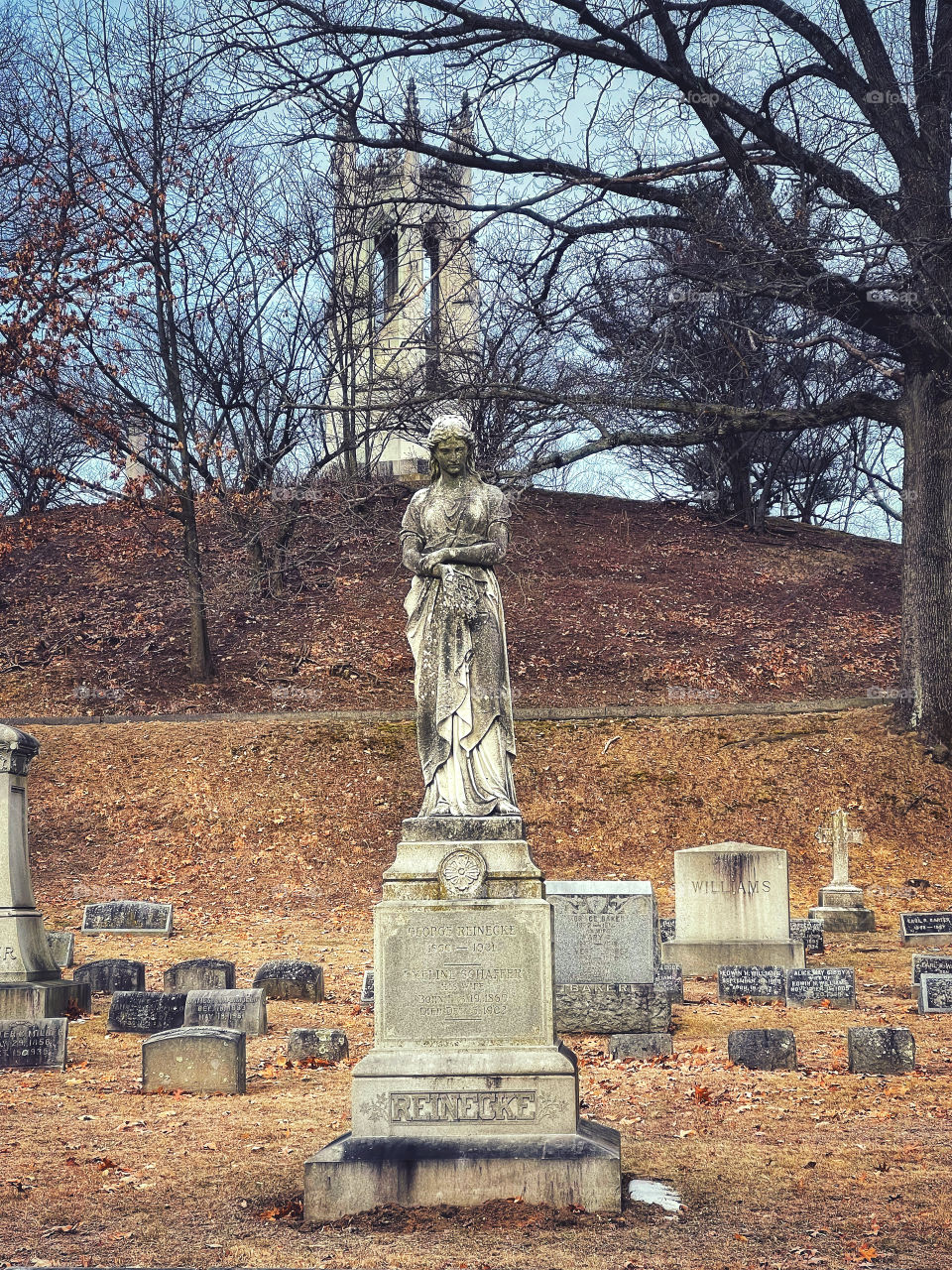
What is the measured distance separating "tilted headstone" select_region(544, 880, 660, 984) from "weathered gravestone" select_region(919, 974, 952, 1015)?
2279mm

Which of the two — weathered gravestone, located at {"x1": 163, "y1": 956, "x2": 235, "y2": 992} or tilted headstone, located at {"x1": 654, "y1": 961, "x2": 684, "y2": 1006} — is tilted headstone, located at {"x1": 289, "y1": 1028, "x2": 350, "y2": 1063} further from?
tilted headstone, located at {"x1": 654, "y1": 961, "x2": 684, "y2": 1006}

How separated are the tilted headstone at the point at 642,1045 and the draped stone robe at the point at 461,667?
389cm

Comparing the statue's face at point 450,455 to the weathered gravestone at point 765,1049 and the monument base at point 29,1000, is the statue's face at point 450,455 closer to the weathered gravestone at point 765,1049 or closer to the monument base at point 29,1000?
the weathered gravestone at point 765,1049

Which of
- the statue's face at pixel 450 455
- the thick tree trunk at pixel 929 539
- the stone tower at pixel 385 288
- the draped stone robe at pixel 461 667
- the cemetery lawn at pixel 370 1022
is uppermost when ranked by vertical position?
the stone tower at pixel 385 288

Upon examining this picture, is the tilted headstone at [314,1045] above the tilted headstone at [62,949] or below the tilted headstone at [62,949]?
below

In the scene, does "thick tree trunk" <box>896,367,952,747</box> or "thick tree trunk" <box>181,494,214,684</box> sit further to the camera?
"thick tree trunk" <box>181,494,214,684</box>

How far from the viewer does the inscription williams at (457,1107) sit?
6.67 m

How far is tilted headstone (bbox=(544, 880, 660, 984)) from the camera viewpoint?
12.3m

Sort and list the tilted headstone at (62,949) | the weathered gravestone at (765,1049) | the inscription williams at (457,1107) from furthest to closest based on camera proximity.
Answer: the tilted headstone at (62,949) < the weathered gravestone at (765,1049) < the inscription williams at (457,1107)

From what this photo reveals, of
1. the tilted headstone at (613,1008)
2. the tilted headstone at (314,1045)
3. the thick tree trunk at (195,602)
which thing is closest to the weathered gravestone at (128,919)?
the tilted headstone at (314,1045)

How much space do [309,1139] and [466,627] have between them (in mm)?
3035

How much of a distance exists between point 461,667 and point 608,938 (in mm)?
5603

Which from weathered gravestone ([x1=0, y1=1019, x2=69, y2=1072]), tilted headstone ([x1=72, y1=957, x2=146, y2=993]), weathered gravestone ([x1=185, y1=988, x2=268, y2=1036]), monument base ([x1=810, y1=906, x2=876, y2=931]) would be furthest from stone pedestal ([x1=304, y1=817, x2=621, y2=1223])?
monument base ([x1=810, y1=906, x2=876, y2=931])

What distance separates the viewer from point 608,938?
12367mm
